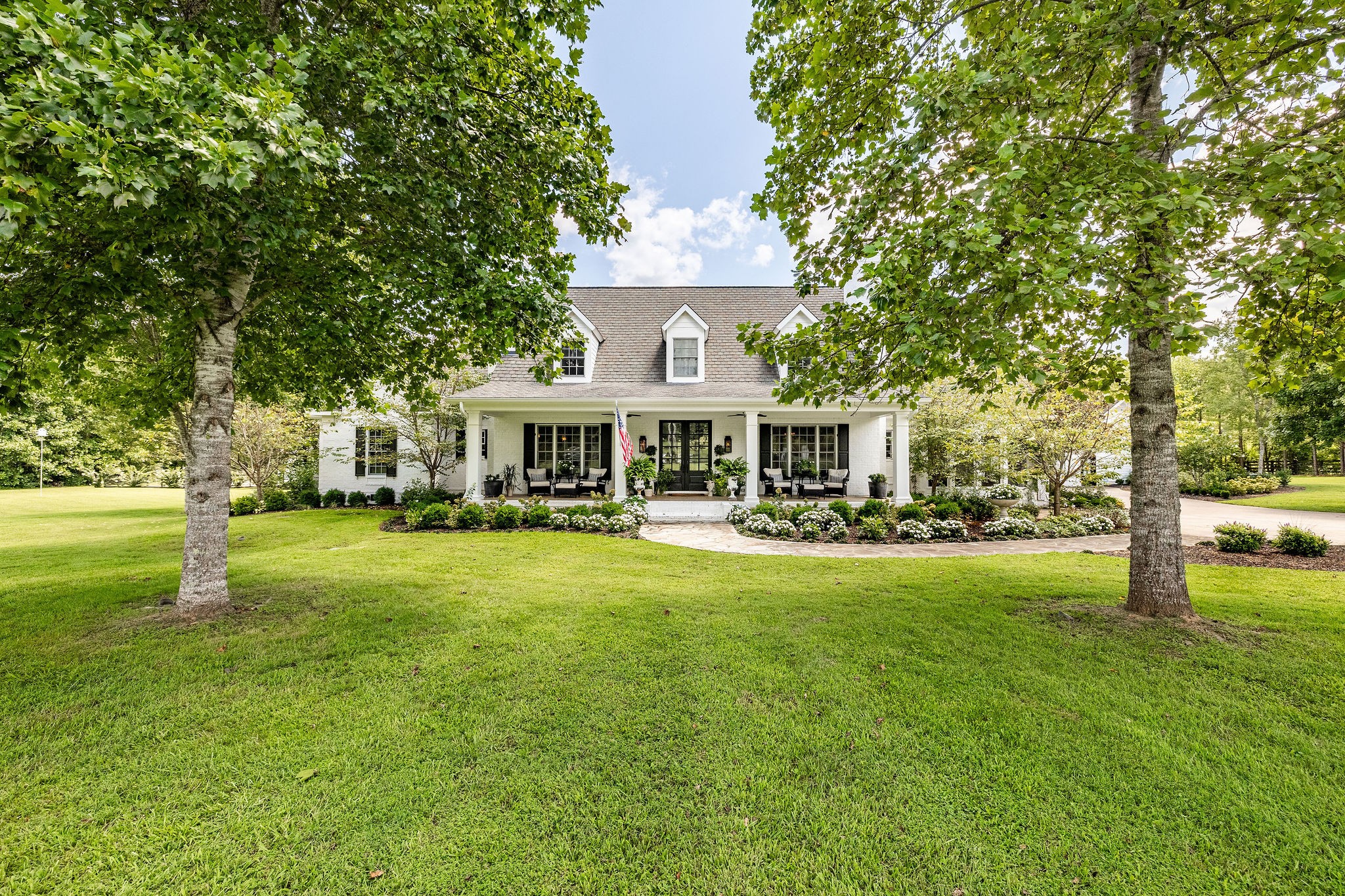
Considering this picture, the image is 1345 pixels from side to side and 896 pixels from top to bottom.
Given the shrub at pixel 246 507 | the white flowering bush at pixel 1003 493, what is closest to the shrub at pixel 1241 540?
the white flowering bush at pixel 1003 493

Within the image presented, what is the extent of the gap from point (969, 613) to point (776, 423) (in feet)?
35.5

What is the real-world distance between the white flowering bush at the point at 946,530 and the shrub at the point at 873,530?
99 cm

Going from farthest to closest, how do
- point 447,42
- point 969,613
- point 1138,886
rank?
point 969,613 → point 447,42 → point 1138,886

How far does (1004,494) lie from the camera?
17.2 metres

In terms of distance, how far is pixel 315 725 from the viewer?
3.19m

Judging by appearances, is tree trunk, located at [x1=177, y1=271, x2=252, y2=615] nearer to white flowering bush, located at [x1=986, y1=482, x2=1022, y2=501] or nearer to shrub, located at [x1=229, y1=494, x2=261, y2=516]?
shrub, located at [x1=229, y1=494, x2=261, y2=516]

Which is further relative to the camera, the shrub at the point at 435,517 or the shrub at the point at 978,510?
the shrub at the point at 978,510

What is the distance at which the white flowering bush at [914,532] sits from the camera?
35.3 feet

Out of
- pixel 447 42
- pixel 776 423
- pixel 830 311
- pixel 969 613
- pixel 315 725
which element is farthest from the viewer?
pixel 776 423

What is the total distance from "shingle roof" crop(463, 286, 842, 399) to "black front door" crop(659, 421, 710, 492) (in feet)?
5.93

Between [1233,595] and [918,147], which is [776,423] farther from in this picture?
[918,147]

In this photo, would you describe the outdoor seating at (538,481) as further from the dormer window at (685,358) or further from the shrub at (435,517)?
the dormer window at (685,358)

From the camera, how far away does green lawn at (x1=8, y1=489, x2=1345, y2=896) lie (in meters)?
2.19

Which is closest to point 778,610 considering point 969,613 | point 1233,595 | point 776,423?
point 969,613
